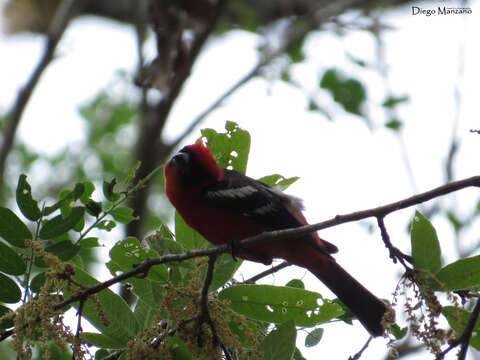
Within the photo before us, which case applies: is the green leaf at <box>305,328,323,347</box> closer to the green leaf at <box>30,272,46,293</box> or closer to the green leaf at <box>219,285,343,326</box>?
the green leaf at <box>219,285,343,326</box>

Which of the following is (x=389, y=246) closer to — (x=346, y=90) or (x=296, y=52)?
(x=346, y=90)

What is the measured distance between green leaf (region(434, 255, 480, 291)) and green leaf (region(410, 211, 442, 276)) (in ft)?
0.11

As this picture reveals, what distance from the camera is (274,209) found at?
333cm

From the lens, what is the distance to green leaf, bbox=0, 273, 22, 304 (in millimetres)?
2324

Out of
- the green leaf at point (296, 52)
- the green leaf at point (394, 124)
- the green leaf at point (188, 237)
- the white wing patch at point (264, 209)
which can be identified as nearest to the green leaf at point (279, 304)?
the green leaf at point (188, 237)

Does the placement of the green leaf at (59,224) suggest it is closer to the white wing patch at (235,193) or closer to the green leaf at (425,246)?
the white wing patch at (235,193)

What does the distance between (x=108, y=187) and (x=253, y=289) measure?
757 mm

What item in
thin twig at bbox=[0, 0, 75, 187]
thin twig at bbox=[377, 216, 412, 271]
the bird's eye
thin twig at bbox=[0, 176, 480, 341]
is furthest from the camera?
thin twig at bbox=[0, 0, 75, 187]

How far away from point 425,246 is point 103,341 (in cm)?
133

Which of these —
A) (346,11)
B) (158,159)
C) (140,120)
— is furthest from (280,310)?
(346,11)

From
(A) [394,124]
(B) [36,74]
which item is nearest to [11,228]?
(A) [394,124]

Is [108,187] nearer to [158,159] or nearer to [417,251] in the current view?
[417,251]

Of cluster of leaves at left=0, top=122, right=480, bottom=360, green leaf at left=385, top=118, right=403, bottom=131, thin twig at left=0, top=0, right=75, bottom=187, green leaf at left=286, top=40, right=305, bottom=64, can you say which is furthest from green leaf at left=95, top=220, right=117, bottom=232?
green leaf at left=286, top=40, right=305, bottom=64

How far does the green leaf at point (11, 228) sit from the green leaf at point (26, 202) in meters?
0.05
